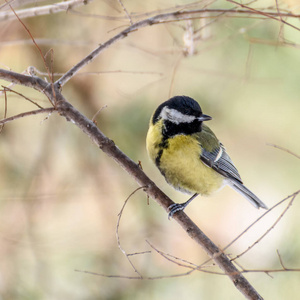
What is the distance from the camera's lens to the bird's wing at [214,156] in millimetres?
1915

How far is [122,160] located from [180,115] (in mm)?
476

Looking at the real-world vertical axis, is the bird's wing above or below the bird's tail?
above

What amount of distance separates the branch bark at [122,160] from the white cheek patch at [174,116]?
17.6 inches

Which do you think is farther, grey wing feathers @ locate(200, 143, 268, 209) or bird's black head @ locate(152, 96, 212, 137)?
grey wing feathers @ locate(200, 143, 268, 209)

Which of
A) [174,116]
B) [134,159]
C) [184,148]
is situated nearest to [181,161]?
[184,148]

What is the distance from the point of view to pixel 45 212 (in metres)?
2.43

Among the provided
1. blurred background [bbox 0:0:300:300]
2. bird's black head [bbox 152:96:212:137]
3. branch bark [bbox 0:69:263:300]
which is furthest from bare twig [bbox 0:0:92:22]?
blurred background [bbox 0:0:300:300]

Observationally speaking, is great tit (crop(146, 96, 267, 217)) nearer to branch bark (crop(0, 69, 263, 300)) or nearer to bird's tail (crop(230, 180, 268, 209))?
bird's tail (crop(230, 180, 268, 209))

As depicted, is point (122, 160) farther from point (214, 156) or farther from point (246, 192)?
point (246, 192)

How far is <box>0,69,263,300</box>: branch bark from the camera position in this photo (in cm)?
126

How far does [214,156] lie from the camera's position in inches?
77.2

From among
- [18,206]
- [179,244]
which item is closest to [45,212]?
[18,206]

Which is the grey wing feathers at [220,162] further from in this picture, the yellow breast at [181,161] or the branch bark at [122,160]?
the branch bark at [122,160]

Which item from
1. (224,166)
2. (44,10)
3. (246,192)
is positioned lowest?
(246,192)
